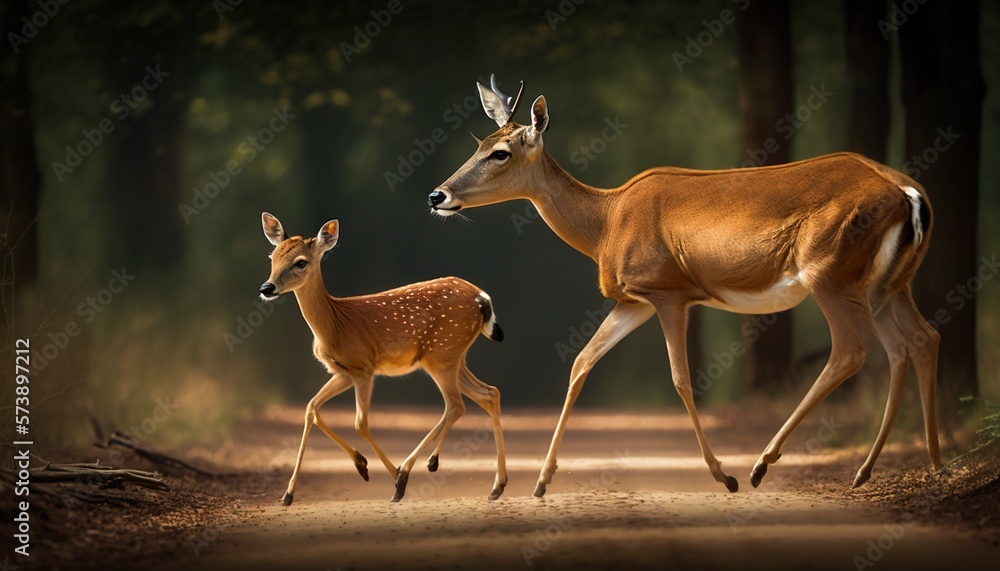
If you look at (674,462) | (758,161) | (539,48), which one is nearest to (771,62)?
(758,161)

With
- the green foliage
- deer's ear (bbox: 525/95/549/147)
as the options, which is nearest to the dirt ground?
the green foliage

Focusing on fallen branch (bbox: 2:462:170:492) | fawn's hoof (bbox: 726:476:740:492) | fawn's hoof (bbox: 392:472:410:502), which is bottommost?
fawn's hoof (bbox: 726:476:740:492)

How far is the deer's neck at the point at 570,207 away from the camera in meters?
7.92

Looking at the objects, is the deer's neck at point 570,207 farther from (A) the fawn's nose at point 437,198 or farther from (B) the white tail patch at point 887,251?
(B) the white tail patch at point 887,251

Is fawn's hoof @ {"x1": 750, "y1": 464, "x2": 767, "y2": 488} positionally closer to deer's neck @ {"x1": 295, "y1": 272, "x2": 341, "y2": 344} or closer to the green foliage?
the green foliage

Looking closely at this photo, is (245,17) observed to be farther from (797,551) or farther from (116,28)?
(797,551)

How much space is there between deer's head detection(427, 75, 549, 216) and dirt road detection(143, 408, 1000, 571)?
6.69ft

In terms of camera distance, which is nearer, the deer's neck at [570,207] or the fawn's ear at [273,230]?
the fawn's ear at [273,230]

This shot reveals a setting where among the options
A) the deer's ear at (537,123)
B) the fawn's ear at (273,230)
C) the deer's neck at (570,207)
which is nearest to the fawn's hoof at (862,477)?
the deer's neck at (570,207)

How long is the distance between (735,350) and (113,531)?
8527 mm

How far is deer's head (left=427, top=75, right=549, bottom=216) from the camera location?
766cm

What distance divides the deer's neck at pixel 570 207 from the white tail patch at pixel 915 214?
199cm

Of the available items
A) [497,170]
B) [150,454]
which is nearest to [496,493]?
[497,170]

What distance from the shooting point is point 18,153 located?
10.3m
